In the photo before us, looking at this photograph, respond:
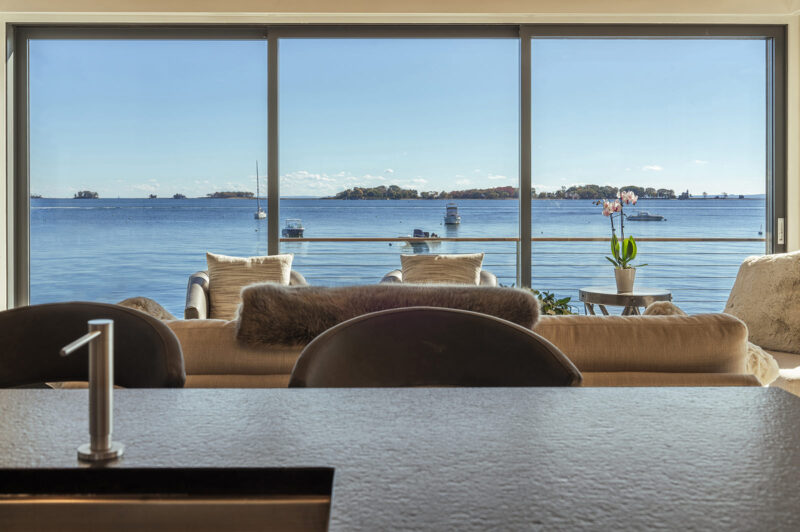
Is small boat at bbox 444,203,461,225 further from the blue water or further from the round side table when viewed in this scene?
the round side table

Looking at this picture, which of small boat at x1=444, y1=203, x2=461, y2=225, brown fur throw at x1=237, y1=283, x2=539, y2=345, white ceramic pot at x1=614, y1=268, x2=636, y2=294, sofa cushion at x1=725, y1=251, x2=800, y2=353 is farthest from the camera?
small boat at x1=444, y1=203, x2=461, y2=225

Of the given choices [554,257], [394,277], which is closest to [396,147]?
[554,257]

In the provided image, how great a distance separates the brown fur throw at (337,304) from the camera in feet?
5.99

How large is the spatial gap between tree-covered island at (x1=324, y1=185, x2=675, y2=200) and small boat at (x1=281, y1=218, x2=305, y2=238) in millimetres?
960

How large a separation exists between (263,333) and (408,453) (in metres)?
1.35

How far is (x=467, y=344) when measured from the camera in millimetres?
1057

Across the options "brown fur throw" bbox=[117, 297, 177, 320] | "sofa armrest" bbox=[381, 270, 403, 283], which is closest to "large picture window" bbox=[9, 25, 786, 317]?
"sofa armrest" bbox=[381, 270, 403, 283]

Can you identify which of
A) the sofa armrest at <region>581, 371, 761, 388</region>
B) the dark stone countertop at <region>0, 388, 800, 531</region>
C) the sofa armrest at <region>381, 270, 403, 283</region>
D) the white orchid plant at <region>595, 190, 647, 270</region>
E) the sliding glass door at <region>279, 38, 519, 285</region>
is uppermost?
the sliding glass door at <region>279, 38, 519, 285</region>

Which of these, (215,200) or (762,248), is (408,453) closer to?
(762,248)

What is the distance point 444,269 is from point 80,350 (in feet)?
12.3

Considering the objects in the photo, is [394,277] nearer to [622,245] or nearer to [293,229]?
[622,245]

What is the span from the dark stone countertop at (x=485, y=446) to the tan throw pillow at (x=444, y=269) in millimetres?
3919

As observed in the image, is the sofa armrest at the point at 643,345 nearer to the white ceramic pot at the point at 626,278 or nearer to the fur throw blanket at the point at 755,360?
the fur throw blanket at the point at 755,360

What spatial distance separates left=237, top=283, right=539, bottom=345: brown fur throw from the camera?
183 cm
